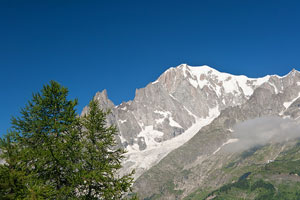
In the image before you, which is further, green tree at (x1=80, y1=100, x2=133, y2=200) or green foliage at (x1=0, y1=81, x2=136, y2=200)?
green tree at (x1=80, y1=100, x2=133, y2=200)

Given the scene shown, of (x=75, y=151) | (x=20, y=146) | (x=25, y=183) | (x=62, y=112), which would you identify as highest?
(x=62, y=112)

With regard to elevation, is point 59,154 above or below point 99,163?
above

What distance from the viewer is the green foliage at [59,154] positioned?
74.5 feet

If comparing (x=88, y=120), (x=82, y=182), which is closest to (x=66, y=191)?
(x=82, y=182)

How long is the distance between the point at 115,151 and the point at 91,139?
2358mm

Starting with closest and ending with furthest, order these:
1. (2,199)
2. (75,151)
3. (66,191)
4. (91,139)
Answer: (2,199), (66,191), (75,151), (91,139)

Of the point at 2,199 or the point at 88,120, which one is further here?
the point at 88,120

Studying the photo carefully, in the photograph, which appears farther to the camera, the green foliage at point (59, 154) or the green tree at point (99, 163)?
the green tree at point (99, 163)

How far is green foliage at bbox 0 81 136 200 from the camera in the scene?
22.7 m

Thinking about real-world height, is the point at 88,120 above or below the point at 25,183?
above

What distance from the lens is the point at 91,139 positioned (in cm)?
2611

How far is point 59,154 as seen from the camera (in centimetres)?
2364

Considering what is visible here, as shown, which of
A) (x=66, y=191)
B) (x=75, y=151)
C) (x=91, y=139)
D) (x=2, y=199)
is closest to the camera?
(x=2, y=199)

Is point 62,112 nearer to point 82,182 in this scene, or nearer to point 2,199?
point 82,182
